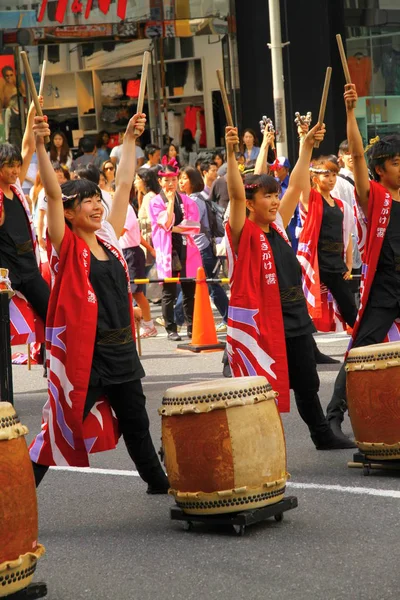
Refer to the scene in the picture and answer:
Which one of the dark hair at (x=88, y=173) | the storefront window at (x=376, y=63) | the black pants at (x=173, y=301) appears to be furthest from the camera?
the storefront window at (x=376, y=63)

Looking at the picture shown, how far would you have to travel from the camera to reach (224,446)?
572cm

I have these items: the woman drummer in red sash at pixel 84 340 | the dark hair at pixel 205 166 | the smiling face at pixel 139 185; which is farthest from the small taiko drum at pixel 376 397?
the dark hair at pixel 205 166

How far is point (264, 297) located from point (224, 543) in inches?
70.9

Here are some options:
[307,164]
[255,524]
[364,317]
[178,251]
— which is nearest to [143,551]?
[255,524]

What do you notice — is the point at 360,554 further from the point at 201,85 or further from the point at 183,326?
the point at 201,85

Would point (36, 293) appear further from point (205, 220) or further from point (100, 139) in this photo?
point (100, 139)

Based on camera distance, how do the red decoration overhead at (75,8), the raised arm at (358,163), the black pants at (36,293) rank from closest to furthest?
the raised arm at (358,163)
the black pants at (36,293)
the red decoration overhead at (75,8)

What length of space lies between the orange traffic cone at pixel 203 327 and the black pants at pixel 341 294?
71.2 inches

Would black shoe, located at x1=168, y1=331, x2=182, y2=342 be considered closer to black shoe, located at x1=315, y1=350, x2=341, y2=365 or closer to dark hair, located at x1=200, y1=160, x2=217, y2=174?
black shoe, located at x1=315, y1=350, x2=341, y2=365

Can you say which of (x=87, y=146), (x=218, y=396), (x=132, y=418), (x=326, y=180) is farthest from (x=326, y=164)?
(x=87, y=146)

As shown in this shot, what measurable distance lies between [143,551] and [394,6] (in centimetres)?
1854

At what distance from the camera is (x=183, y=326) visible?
1521cm

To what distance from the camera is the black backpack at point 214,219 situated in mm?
14836

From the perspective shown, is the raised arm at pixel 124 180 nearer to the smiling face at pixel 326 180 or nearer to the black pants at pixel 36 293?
the black pants at pixel 36 293
